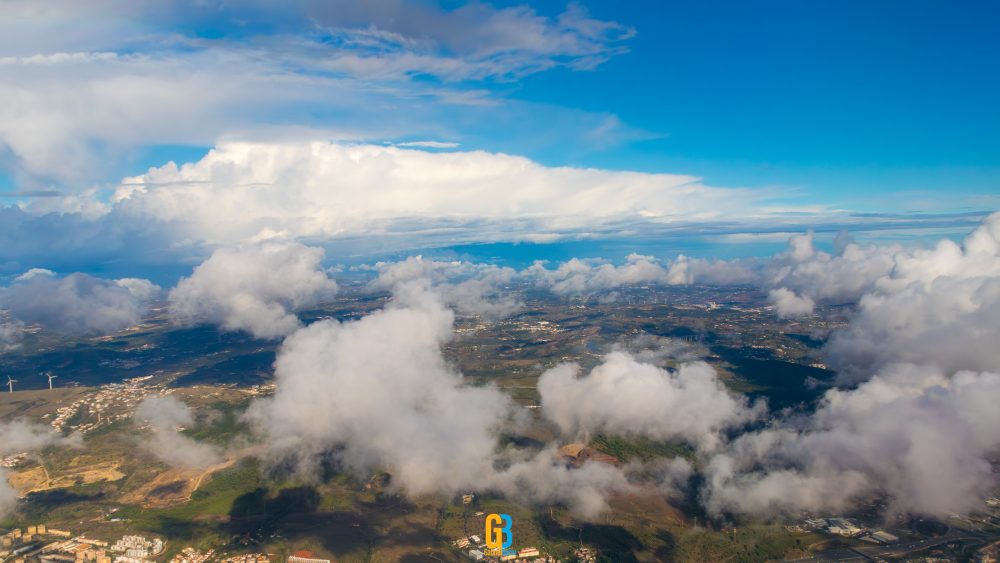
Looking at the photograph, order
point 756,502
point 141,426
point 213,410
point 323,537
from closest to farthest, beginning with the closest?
point 323,537, point 756,502, point 141,426, point 213,410

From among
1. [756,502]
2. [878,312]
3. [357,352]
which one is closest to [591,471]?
[756,502]

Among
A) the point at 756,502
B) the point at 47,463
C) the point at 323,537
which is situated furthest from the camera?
the point at 47,463

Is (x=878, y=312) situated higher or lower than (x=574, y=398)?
higher

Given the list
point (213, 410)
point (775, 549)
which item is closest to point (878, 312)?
point (775, 549)

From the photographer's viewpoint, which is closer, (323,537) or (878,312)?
(323,537)

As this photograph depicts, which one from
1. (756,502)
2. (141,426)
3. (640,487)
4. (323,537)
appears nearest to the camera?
(323,537)

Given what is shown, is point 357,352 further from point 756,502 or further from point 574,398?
point 756,502

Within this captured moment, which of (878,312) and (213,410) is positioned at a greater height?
(878,312)

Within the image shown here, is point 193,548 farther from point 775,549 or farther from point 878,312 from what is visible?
point 878,312

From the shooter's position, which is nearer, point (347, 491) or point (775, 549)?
point (775, 549)
